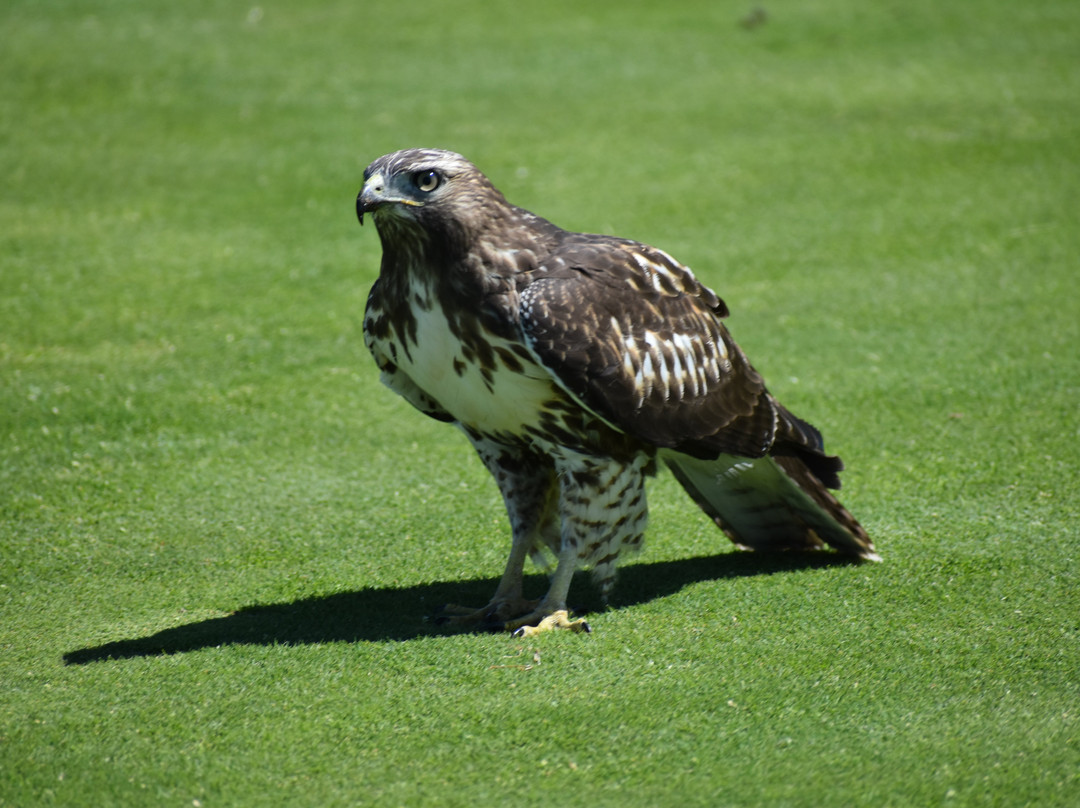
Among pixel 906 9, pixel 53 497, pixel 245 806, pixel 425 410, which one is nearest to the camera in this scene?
pixel 245 806

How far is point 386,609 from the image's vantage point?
5352 mm

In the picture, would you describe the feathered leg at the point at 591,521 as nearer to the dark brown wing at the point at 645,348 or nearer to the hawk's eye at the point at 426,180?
the dark brown wing at the point at 645,348

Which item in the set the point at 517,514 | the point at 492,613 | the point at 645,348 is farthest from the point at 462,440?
the point at 645,348

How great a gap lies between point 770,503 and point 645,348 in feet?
4.41

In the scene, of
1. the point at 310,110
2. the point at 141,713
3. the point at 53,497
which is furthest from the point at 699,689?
the point at 310,110

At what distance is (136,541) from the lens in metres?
6.09

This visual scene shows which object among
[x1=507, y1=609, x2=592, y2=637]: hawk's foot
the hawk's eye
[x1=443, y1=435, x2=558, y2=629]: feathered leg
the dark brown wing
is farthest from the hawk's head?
[x1=507, y1=609, x2=592, y2=637]: hawk's foot

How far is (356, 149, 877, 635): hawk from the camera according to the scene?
4598 mm

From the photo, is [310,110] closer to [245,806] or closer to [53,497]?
[53,497]

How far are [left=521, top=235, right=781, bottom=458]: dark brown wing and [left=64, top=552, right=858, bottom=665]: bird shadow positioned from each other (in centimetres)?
75

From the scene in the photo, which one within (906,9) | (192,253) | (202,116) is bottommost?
(192,253)

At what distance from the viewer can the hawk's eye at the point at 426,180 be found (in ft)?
15.1

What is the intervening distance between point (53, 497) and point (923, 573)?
4769mm

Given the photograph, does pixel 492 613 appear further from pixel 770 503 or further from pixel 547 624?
pixel 770 503
